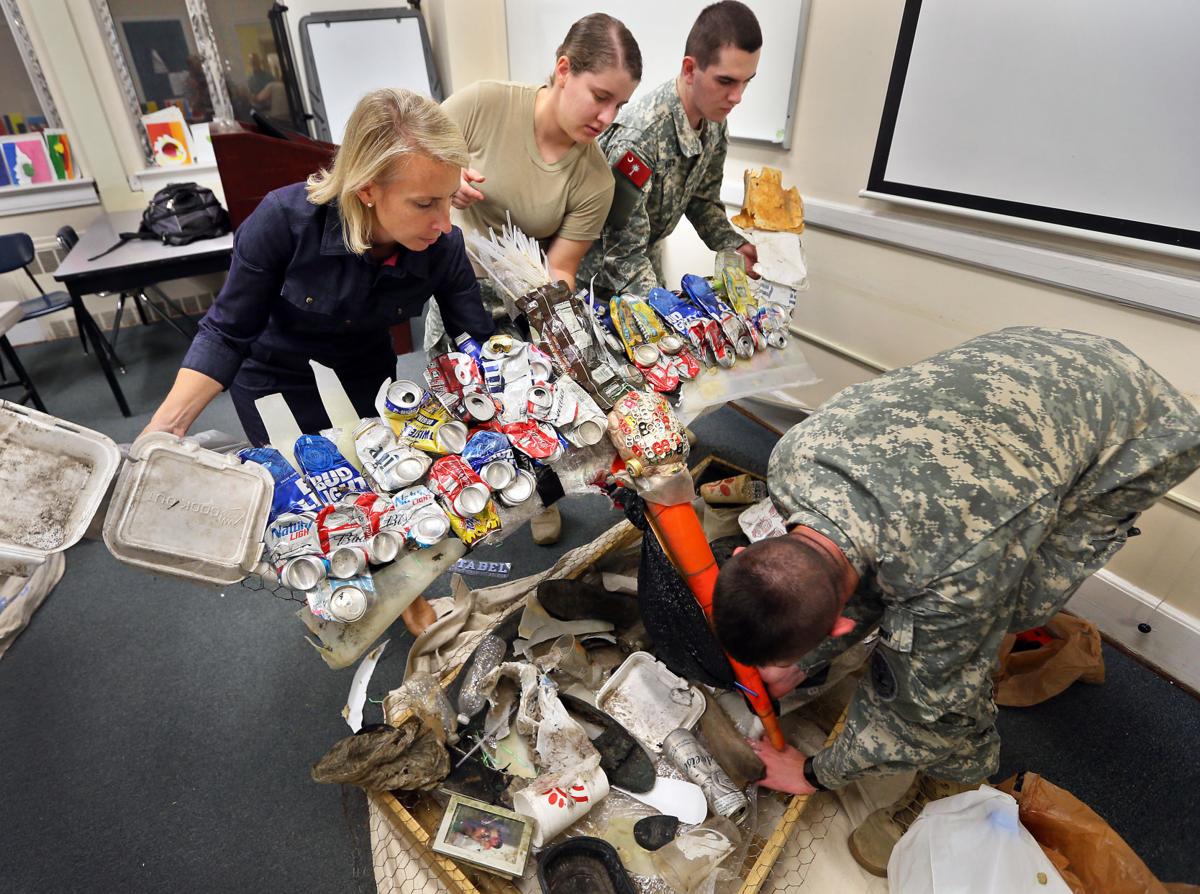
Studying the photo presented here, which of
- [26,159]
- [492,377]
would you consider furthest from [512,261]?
[26,159]

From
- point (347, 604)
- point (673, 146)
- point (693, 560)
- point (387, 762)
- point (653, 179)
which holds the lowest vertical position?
point (387, 762)

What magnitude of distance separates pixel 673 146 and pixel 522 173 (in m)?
0.57

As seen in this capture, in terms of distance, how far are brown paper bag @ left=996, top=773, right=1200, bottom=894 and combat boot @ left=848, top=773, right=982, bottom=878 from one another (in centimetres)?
14

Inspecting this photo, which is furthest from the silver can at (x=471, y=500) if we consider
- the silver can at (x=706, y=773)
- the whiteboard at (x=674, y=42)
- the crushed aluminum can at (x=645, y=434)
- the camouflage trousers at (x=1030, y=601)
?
the whiteboard at (x=674, y=42)

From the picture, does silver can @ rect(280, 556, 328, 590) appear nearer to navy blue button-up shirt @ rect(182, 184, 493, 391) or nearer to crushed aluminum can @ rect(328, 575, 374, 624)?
crushed aluminum can @ rect(328, 575, 374, 624)

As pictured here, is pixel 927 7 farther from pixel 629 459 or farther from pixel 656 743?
pixel 656 743

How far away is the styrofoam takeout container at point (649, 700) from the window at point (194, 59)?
13.9 ft

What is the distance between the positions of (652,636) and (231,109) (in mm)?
4363

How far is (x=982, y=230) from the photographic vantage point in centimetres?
213

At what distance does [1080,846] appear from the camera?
1.33 metres

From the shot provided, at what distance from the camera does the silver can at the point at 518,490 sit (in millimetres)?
1336

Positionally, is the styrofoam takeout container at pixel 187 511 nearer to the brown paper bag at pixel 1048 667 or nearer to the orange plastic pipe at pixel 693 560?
the orange plastic pipe at pixel 693 560

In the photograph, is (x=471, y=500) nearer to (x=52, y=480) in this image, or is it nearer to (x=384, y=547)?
(x=384, y=547)

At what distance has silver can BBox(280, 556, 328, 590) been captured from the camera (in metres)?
1.14
